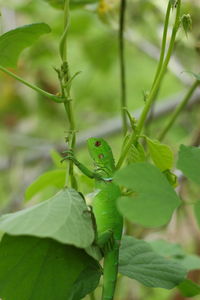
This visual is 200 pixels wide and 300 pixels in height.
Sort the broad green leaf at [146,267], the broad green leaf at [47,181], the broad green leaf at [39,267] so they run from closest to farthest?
the broad green leaf at [39,267] < the broad green leaf at [146,267] < the broad green leaf at [47,181]

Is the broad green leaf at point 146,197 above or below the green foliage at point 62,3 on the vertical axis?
below

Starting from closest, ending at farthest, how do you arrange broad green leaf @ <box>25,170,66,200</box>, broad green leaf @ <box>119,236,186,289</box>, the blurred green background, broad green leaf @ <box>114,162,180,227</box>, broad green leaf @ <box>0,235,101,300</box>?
broad green leaf @ <box>114,162,180,227</box> < broad green leaf @ <box>0,235,101,300</box> < broad green leaf @ <box>119,236,186,289</box> < broad green leaf @ <box>25,170,66,200</box> < the blurred green background

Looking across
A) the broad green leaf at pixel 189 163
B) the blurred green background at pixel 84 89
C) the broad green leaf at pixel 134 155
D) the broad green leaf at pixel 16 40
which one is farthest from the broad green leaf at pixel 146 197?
the blurred green background at pixel 84 89

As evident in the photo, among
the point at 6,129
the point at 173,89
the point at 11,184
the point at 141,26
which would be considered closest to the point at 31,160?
the point at 11,184

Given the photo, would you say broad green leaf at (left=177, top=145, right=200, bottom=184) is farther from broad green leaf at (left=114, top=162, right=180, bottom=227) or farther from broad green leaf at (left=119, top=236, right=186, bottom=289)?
broad green leaf at (left=119, top=236, right=186, bottom=289)

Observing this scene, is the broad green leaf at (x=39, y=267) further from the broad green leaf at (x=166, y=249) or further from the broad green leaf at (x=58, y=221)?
the broad green leaf at (x=166, y=249)

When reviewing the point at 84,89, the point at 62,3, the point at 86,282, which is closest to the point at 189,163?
the point at 86,282

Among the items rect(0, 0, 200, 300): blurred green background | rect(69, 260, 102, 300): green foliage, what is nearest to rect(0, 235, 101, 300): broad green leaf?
rect(69, 260, 102, 300): green foliage
